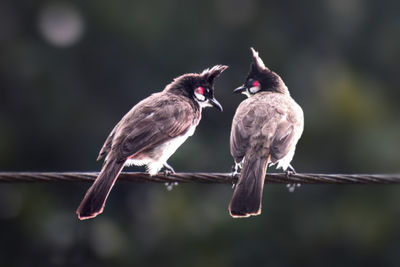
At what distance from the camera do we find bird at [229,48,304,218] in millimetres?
5910

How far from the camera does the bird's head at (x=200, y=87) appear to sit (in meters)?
7.73

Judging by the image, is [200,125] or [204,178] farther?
[200,125]

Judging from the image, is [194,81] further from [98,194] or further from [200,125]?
[200,125]

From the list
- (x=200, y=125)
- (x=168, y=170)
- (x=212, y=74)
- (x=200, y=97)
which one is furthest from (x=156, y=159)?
(x=200, y=125)

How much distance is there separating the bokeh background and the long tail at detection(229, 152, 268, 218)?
5.45 m

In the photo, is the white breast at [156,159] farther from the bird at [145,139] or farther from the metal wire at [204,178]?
the metal wire at [204,178]

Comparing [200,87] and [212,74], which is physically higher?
[212,74]

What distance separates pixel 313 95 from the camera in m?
15.3

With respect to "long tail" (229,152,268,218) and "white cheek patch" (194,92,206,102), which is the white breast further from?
"white cheek patch" (194,92,206,102)

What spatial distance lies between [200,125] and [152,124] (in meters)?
10.8

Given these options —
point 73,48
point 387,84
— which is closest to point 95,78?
point 73,48

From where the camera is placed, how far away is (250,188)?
5.94 meters

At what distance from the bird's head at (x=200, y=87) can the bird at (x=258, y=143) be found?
620 mm

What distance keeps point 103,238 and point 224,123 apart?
14.2 ft
